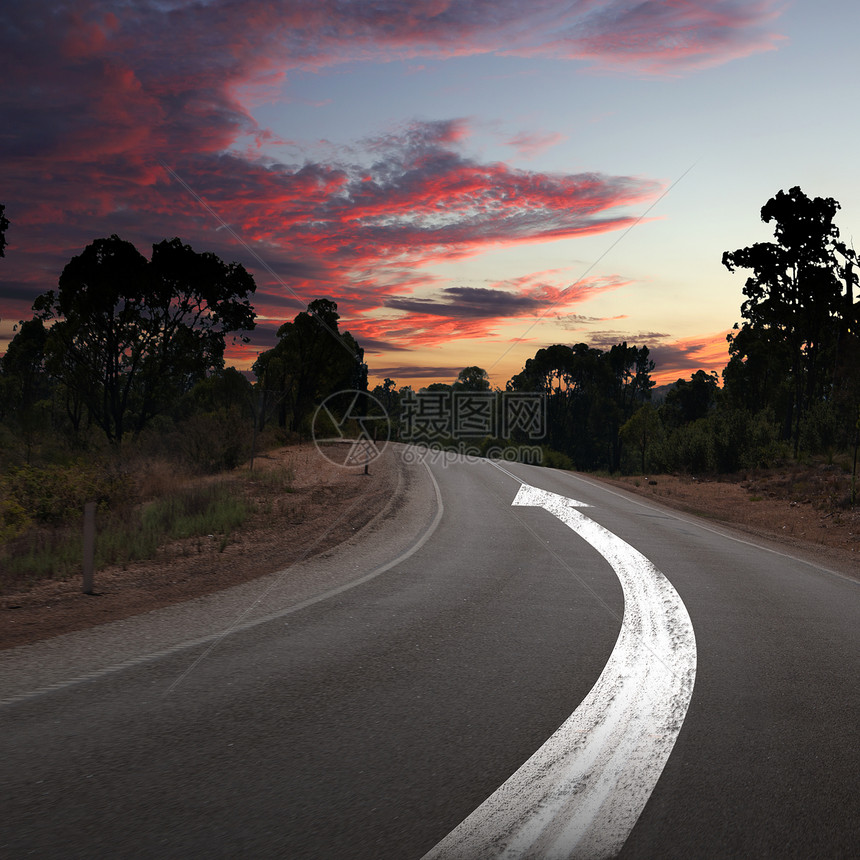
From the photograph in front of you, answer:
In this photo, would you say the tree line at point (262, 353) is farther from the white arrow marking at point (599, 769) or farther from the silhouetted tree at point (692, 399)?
the silhouetted tree at point (692, 399)

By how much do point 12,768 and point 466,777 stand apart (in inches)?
91.4

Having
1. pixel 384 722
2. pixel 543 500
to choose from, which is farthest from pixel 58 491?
pixel 384 722

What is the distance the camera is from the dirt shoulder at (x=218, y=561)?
679 centimetres

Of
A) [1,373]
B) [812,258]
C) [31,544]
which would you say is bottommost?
[31,544]

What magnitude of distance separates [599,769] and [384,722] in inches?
50.9

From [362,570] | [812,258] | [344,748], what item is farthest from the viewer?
[812,258]

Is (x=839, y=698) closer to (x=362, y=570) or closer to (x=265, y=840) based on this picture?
(x=265, y=840)

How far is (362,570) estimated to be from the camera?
9.16 metres

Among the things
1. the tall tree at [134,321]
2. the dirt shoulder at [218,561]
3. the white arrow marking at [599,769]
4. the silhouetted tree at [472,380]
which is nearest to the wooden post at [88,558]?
the dirt shoulder at [218,561]

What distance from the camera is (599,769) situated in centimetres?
355

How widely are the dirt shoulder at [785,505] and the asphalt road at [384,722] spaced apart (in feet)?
23.1

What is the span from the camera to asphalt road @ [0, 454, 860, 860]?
2938 mm

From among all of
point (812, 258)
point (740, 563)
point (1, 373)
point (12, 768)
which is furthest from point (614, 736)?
point (1, 373)

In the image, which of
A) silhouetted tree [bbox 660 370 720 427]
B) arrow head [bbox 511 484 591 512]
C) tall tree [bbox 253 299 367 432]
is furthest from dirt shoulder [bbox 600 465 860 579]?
silhouetted tree [bbox 660 370 720 427]
